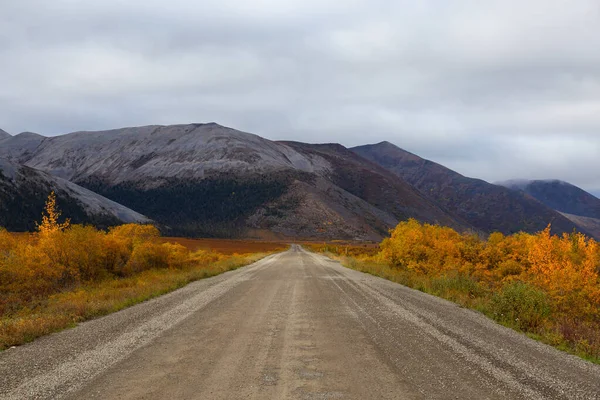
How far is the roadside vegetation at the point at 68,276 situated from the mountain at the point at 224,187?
9279 cm

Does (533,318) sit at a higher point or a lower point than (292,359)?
higher

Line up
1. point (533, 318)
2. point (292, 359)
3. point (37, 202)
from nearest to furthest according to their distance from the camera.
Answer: point (292, 359), point (533, 318), point (37, 202)

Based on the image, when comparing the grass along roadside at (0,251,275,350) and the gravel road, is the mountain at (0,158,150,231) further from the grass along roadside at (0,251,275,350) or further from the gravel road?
the gravel road

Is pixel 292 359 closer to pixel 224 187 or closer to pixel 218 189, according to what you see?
pixel 218 189

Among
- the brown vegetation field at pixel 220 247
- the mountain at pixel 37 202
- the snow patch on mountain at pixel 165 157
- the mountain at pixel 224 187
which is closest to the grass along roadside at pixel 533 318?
the brown vegetation field at pixel 220 247

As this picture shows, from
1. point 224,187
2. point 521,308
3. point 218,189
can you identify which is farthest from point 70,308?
point 224,187

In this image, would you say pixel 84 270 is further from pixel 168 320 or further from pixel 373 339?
pixel 373 339

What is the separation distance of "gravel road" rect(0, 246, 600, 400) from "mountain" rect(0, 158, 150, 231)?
252ft

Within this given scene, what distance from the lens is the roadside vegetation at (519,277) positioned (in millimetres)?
10031

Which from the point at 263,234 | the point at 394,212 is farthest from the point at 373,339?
the point at 394,212

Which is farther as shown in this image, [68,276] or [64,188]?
[64,188]

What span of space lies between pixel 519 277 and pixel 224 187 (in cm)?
13675

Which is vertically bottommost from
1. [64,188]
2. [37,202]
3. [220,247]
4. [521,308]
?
[220,247]

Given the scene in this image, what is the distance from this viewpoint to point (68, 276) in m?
17.7
